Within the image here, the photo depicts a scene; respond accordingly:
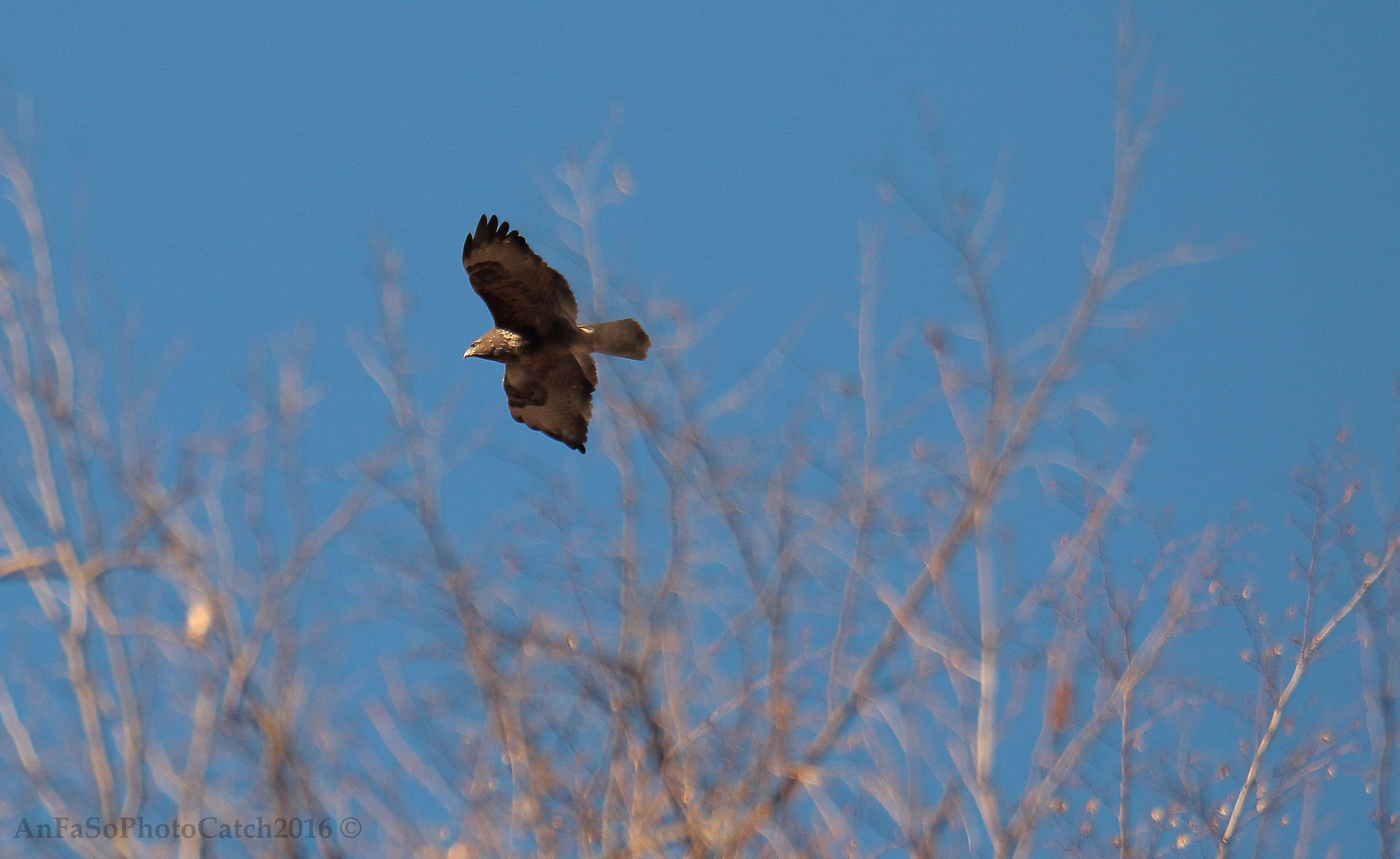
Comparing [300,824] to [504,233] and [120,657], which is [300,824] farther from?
[504,233]

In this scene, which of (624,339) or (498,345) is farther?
(498,345)

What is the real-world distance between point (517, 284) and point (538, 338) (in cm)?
32

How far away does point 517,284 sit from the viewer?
6004 millimetres

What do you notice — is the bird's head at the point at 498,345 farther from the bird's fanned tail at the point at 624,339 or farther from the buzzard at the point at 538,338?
the bird's fanned tail at the point at 624,339

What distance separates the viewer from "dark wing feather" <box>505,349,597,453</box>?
632 cm

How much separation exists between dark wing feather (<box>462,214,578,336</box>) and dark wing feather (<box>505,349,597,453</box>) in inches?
7.4

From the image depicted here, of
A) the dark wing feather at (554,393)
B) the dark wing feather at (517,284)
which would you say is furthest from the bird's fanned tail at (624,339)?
the dark wing feather at (554,393)

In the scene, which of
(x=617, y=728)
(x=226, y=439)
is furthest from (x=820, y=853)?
(x=226, y=439)

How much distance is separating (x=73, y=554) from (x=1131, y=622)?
381 centimetres

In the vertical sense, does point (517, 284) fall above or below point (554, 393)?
above

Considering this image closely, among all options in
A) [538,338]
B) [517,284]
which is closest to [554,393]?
[538,338]

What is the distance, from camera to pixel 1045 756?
15.2ft

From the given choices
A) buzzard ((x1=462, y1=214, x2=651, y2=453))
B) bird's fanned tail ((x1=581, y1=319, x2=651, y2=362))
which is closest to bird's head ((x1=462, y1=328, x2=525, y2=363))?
buzzard ((x1=462, y1=214, x2=651, y2=453))

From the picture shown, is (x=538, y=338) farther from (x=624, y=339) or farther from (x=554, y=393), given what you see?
(x=624, y=339)
